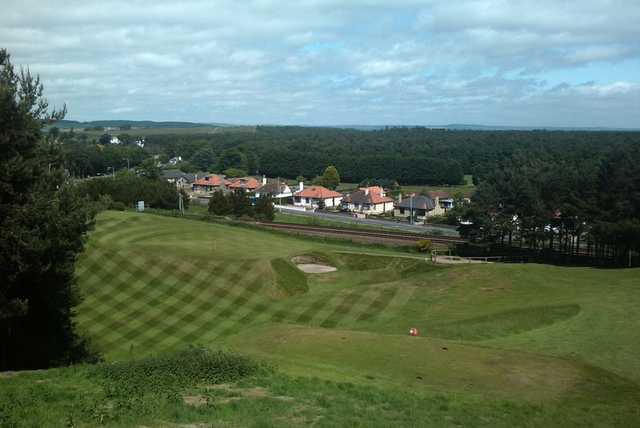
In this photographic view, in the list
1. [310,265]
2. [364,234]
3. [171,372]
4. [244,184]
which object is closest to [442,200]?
[244,184]

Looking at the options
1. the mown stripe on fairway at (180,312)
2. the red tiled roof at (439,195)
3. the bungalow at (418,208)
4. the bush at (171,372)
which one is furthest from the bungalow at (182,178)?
the bush at (171,372)

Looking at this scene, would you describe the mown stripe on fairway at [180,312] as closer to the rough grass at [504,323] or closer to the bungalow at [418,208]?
the rough grass at [504,323]

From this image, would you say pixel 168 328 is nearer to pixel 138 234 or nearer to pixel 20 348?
pixel 20 348

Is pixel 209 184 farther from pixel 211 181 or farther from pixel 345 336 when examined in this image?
pixel 345 336

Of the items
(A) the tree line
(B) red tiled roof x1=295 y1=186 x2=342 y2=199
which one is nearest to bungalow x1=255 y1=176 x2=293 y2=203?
(B) red tiled roof x1=295 y1=186 x2=342 y2=199

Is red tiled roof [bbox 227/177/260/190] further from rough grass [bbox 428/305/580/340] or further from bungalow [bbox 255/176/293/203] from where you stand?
rough grass [bbox 428/305/580/340]
